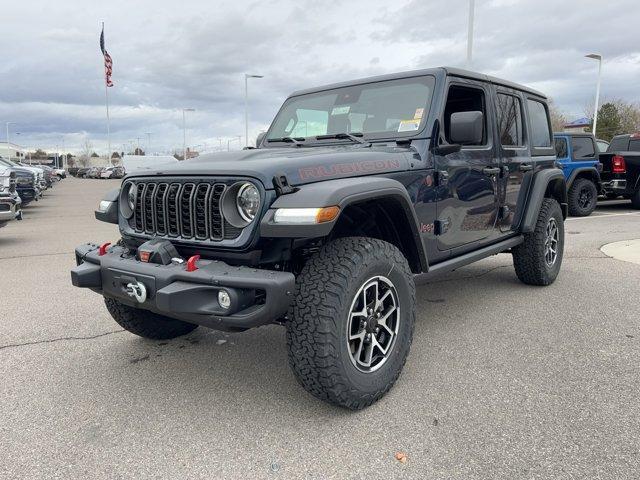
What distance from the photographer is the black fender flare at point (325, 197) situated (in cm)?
241

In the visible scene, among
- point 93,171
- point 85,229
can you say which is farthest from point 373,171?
point 93,171

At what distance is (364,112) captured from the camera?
3865 millimetres

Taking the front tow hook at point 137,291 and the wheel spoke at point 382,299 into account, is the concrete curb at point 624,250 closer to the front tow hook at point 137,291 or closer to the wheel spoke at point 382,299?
the wheel spoke at point 382,299

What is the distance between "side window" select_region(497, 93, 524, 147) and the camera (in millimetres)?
4484

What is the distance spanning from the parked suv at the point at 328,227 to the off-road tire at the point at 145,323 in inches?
0.4

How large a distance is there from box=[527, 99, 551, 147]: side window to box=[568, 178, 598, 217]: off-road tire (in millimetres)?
6839

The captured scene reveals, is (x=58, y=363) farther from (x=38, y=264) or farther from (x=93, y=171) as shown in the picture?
(x=93, y=171)

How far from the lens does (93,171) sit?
5619 cm

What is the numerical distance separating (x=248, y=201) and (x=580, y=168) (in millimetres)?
10807

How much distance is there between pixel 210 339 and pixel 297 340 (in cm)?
157

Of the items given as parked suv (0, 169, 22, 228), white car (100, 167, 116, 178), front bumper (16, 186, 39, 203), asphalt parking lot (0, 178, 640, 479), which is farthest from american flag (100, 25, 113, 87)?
asphalt parking lot (0, 178, 640, 479)

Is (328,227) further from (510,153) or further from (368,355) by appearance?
(510,153)

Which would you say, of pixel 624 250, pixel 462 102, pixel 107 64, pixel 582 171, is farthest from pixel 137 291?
pixel 107 64

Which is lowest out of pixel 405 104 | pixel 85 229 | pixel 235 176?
pixel 85 229
